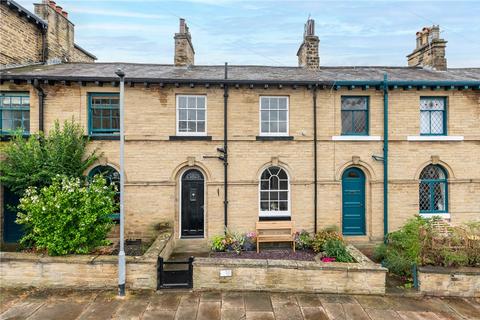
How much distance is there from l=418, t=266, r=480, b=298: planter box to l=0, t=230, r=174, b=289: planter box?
7901mm

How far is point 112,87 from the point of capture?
12.4m

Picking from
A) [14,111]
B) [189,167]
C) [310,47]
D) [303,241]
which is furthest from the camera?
[310,47]

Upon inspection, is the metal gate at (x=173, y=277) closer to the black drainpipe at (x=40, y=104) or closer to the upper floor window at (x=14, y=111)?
the black drainpipe at (x=40, y=104)

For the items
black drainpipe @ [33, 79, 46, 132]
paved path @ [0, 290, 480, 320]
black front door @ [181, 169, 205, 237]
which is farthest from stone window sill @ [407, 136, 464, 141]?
black drainpipe @ [33, 79, 46, 132]

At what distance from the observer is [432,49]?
1628 cm

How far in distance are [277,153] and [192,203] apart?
4.26 metres

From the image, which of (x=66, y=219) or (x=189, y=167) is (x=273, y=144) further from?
(x=66, y=219)

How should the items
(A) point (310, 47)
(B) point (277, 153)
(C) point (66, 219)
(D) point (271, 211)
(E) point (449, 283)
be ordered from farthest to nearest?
(A) point (310, 47)
(D) point (271, 211)
(B) point (277, 153)
(C) point (66, 219)
(E) point (449, 283)

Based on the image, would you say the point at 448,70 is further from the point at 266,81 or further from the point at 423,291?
the point at 423,291

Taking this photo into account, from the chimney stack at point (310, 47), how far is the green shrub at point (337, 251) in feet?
30.7

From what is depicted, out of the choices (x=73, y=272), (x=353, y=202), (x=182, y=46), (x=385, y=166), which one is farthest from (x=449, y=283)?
(x=182, y=46)

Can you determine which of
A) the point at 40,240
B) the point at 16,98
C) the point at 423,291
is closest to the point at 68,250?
the point at 40,240

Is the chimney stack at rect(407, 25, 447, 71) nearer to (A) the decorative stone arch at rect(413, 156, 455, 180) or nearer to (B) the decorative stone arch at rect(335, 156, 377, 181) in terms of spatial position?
(A) the decorative stone arch at rect(413, 156, 455, 180)

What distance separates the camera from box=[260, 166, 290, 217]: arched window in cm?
1305
